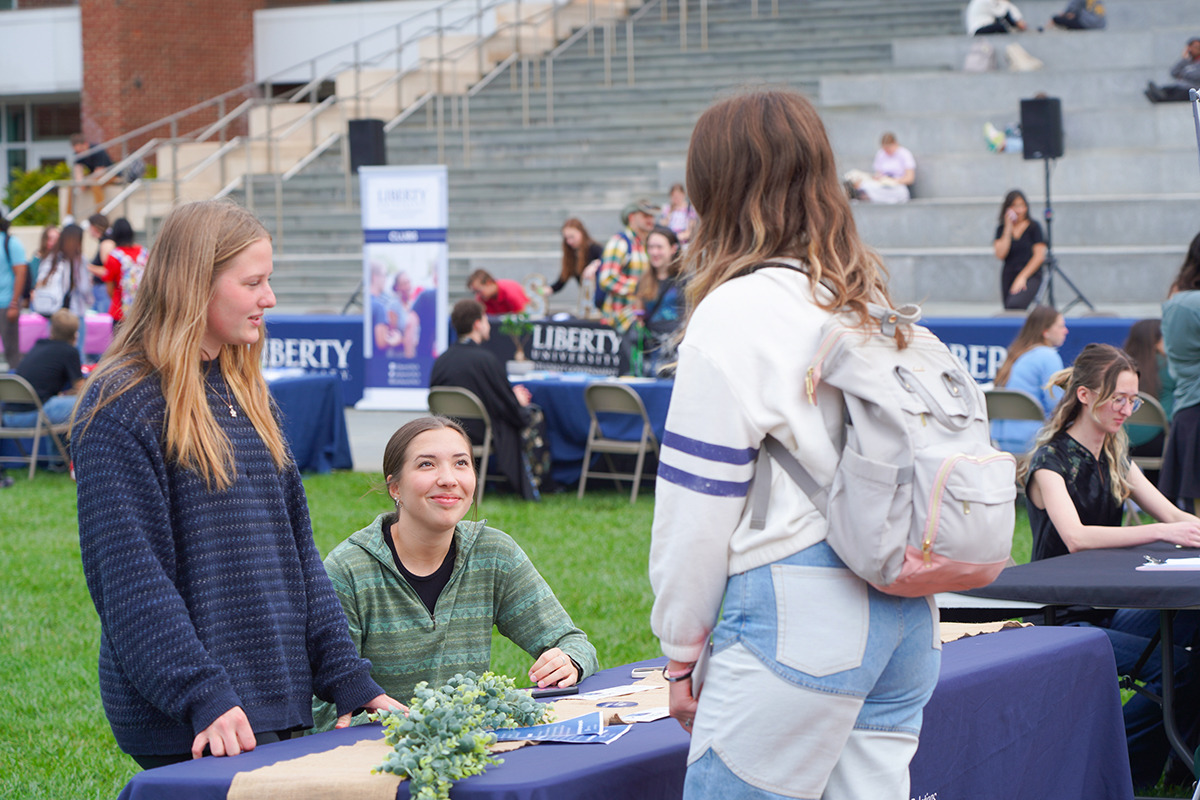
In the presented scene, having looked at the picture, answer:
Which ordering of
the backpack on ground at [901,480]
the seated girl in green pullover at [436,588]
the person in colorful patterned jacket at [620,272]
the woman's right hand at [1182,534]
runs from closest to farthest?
the backpack on ground at [901,480] → the seated girl in green pullover at [436,588] → the woman's right hand at [1182,534] → the person in colorful patterned jacket at [620,272]

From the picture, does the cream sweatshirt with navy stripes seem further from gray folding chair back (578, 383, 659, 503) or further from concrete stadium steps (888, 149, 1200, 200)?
concrete stadium steps (888, 149, 1200, 200)

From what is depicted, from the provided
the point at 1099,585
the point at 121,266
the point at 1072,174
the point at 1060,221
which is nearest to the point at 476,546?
the point at 1099,585


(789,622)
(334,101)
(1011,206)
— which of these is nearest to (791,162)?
(789,622)

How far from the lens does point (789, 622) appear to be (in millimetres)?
1902

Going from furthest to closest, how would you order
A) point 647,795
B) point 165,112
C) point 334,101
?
point 165,112 → point 334,101 → point 647,795

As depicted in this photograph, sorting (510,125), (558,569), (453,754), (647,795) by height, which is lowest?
(558,569)

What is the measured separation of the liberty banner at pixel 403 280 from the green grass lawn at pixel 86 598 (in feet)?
4.31

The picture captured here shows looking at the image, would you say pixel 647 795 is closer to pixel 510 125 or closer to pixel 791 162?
pixel 791 162

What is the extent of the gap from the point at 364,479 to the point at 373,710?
7.40 m

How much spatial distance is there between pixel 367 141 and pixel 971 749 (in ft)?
41.8

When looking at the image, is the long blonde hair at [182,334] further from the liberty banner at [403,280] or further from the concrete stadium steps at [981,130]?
the concrete stadium steps at [981,130]

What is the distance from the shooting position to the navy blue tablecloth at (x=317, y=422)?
1008 cm

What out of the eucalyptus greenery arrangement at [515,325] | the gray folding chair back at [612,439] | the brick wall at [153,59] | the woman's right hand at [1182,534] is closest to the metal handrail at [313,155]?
the brick wall at [153,59]

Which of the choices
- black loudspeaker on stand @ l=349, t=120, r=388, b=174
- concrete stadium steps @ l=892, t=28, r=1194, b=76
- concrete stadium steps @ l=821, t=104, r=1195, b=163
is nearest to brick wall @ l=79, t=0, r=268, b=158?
black loudspeaker on stand @ l=349, t=120, r=388, b=174
